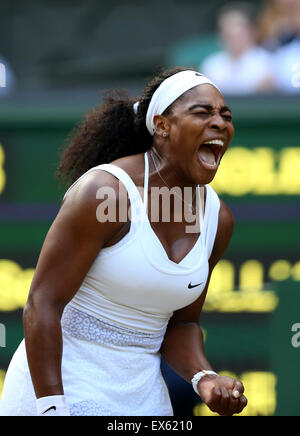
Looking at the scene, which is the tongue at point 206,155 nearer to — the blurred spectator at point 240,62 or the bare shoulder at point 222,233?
the bare shoulder at point 222,233

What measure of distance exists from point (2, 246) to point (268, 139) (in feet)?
4.80

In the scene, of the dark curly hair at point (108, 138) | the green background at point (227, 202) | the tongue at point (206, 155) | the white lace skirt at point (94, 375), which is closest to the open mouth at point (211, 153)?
the tongue at point (206, 155)

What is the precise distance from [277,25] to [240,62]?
340mm

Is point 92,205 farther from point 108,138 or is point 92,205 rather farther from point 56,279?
point 108,138

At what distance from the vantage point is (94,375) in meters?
2.97

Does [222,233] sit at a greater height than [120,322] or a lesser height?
greater

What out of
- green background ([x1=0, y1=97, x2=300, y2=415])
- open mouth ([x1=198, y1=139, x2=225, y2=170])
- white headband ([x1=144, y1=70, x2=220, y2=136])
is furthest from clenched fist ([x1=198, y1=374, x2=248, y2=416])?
green background ([x1=0, y1=97, x2=300, y2=415])

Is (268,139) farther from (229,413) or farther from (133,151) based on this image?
(229,413)

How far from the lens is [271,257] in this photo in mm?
5098

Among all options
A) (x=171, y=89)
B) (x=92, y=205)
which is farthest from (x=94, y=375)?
(x=171, y=89)

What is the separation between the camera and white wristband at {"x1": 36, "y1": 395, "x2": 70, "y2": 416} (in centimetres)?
280

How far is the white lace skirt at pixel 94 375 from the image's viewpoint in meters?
2.95

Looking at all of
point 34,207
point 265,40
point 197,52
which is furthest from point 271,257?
point 197,52

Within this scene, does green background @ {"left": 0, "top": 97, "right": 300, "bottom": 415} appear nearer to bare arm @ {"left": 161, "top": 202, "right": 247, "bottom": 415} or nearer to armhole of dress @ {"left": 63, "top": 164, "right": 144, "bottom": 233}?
bare arm @ {"left": 161, "top": 202, "right": 247, "bottom": 415}
